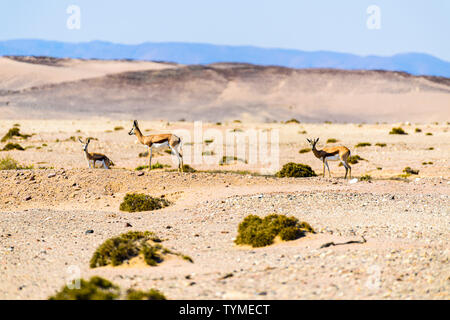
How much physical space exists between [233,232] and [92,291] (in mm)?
4882

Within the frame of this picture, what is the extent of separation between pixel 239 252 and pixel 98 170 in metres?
9.47

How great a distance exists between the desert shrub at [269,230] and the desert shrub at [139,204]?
451cm

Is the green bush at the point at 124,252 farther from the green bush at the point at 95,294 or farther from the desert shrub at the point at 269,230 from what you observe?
the green bush at the point at 95,294

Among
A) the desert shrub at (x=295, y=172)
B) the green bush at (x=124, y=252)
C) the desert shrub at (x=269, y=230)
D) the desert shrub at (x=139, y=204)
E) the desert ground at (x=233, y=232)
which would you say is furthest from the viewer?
the desert shrub at (x=295, y=172)

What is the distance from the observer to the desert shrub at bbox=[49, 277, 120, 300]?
27.3ft

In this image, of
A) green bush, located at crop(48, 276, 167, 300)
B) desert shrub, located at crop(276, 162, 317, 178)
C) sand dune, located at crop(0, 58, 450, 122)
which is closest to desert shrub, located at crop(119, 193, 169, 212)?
desert shrub, located at crop(276, 162, 317, 178)

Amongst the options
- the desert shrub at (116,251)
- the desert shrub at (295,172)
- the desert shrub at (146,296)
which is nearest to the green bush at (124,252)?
the desert shrub at (116,251)

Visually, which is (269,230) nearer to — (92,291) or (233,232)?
(233,232)

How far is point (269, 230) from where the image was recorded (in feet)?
38.4

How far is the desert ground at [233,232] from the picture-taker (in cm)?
899

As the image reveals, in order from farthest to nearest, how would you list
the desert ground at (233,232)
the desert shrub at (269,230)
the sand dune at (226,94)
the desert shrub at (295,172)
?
the sand dune at (226,94)
the desert shrub at (295,172)
the desert shrub at (269,230)
the desert ground at (233,232)

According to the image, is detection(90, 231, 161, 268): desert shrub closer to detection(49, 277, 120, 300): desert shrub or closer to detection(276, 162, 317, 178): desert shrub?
detection(49, 277, 120, 300): desert shrub
